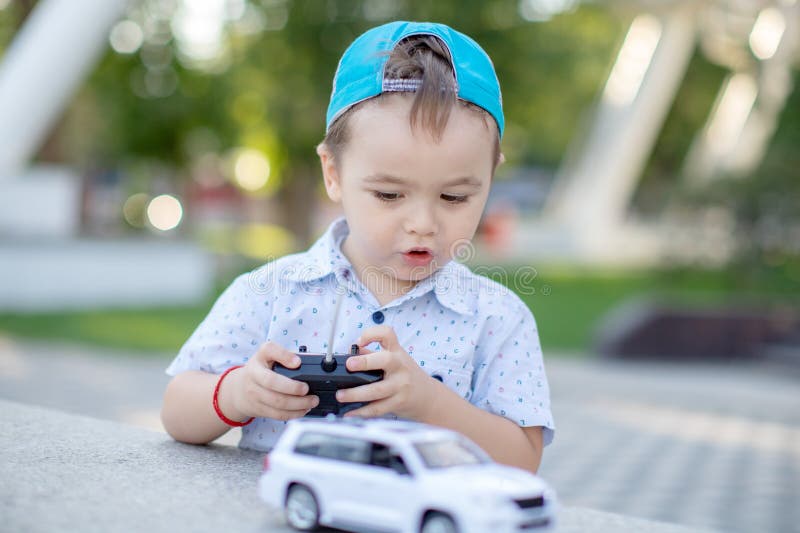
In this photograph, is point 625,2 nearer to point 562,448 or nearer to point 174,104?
point 174,104

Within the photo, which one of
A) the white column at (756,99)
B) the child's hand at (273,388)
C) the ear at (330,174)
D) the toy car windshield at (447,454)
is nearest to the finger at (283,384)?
the child's hand at (273,388)

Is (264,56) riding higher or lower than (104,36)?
higher

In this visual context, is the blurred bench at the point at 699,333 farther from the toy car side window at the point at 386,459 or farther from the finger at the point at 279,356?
the toy car side window at the point at 386,459

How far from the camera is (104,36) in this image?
15562mm

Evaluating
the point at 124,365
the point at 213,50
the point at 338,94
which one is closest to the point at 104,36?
the point at 124,365

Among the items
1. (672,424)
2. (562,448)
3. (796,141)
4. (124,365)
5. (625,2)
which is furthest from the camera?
(625,2)

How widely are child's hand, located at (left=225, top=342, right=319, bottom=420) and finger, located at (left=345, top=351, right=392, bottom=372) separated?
4.9 inches

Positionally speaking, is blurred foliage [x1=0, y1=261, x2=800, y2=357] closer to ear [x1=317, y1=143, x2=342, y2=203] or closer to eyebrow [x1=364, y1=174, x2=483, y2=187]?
ear [x1=317, y1=143, x2=342, y2=203]

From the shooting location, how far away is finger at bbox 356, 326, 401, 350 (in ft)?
6.45

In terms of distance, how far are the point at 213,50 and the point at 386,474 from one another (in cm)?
2681

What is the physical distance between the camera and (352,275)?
8.17 feet

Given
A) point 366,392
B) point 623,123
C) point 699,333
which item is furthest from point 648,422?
point 623,123

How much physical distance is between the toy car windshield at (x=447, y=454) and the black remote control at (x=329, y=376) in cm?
25

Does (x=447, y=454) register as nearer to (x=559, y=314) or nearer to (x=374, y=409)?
(x=374, y=409)
